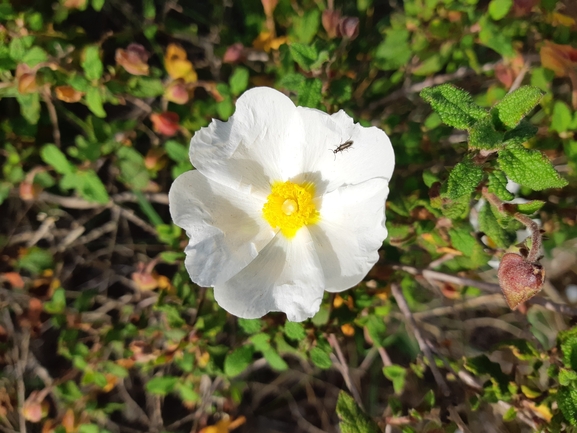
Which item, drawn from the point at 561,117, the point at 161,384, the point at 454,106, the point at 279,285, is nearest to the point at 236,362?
the point at 161,384

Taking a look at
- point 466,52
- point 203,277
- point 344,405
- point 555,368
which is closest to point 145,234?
point 203,277

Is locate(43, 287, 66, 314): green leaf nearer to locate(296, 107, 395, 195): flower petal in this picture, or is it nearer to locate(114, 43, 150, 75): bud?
locate(114, 43, 150, 75): bud

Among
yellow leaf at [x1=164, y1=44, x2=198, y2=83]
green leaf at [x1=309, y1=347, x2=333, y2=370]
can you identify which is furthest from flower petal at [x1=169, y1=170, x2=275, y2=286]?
yellow leaf at [x1=164, y1=44, x2=198, y2=83]

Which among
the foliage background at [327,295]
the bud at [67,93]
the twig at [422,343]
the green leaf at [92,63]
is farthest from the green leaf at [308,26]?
the twig at [422,343]

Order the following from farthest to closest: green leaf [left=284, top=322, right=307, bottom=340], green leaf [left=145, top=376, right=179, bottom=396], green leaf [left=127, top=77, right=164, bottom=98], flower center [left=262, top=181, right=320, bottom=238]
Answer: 1. green leaf [left=145, top=376, right=179, bottom=396]
2. green leaf [left=127, top=77, right=164, bottom=98]
3. green leaf [left=284, top=322, right=307, bottom=340]
4. flower center [left=262, top=181, right=320, bottom=238]

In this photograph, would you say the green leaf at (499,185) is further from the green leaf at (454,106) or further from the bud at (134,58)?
the bud at (134,58)

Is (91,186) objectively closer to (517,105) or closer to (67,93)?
(67,93)

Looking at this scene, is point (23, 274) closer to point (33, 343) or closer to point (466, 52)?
point (33, 343)
